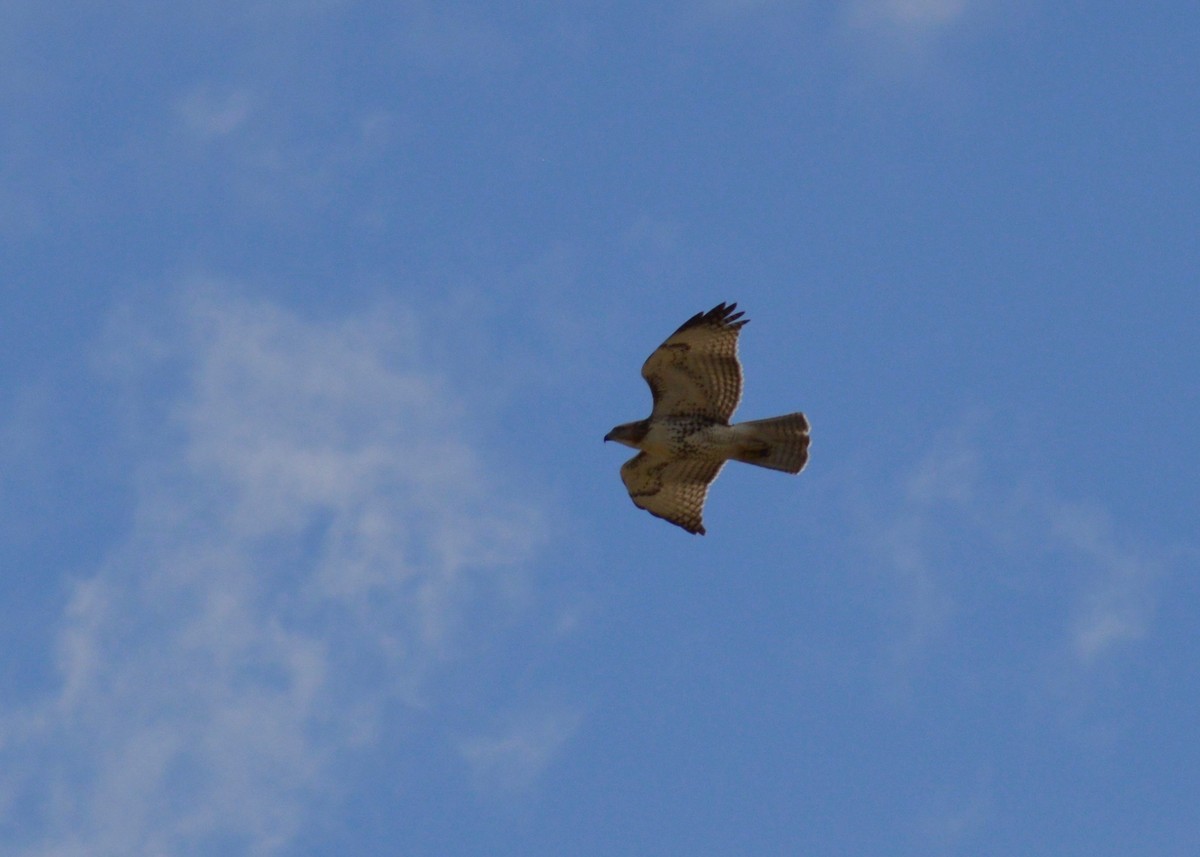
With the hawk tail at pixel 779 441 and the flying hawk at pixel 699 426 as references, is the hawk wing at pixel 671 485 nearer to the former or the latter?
the flying hawk at pixel 699 426

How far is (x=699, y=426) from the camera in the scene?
60.8ft

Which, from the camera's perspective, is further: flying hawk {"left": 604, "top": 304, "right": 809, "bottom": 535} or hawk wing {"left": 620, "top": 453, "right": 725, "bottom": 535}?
hawk wing {"left": 620, "top": 453, "right": 725, "bottom": 535}

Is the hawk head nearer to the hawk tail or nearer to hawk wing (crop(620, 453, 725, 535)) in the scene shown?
hawk wing (crop(620, 453, 725, 535))

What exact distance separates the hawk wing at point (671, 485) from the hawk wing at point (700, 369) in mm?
578

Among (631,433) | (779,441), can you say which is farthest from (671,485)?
(779,441)

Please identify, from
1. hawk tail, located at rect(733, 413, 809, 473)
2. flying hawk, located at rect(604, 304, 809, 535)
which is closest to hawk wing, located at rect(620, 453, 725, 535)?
flying hawk, located at rect(604, 304, 809, 535)

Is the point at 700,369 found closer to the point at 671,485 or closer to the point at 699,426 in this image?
the point at 699,426

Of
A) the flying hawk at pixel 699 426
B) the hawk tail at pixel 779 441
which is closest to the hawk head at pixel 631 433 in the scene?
the flying hawk at pixel 699 426

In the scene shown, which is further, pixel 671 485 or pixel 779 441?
pixel 671 485

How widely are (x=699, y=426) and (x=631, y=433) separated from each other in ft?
2.18

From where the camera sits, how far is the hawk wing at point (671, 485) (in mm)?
19016

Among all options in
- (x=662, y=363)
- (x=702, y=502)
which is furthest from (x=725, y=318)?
(x=702, y=502)

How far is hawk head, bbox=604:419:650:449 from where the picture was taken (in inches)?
738

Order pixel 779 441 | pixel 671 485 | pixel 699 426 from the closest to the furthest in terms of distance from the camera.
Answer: pixel 779 441 < pixel 699 426 < pixel 671 485
